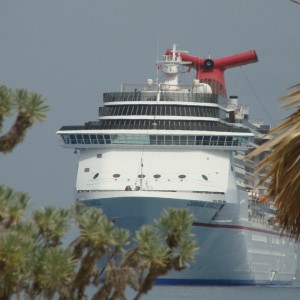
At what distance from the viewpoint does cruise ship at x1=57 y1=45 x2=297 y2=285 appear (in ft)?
194

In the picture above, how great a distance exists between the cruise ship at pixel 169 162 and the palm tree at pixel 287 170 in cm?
4711

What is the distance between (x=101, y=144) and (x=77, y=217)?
1805 inches

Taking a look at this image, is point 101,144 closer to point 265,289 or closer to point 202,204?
point 202,204

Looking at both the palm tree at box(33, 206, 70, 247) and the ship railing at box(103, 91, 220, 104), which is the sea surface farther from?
the palm tree at box(33, 206, 70, 247)

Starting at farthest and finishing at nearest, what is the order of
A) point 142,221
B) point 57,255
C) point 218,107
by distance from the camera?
point 218,107 → point 142,221 → point 57,255

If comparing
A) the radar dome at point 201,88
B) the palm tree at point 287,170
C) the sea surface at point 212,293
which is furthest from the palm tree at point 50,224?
the radar dome at point 201,88

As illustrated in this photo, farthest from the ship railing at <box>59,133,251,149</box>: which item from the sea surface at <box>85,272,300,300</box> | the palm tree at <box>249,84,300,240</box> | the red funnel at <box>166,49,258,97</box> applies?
the palm tree at <box>249,84,300,240</box>

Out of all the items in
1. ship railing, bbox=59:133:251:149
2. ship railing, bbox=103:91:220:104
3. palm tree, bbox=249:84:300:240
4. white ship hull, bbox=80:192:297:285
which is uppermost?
ship railing, bbox=103:91:220:104

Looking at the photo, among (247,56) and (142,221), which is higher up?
(247,56)

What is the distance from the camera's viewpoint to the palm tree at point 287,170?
10.3m

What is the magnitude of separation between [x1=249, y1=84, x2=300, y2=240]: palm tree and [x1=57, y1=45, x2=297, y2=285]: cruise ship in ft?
155

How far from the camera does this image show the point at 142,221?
5831 centimetres

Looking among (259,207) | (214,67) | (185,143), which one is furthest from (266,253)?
(185,143)

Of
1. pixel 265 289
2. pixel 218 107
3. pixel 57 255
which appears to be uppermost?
pixel 218 107
